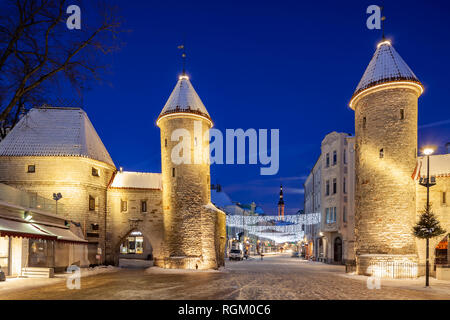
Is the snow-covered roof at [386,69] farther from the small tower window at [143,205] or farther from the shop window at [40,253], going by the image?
the shop window at [40,253]

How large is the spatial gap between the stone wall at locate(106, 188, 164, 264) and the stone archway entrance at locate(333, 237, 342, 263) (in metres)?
19.7

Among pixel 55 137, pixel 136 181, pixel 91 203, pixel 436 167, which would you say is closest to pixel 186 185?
pixel 136 181

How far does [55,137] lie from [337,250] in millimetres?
29848

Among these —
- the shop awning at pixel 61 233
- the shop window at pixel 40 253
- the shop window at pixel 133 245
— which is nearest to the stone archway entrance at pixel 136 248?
the shop window at pixel 133 245

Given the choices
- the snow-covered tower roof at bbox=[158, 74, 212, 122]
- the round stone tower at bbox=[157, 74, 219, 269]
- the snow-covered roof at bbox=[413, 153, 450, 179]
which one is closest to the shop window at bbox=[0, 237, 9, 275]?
the round stone tower at bbox=[157, 74, 219, 269]

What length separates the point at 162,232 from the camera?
31.2 m

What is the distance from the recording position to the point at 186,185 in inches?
1152

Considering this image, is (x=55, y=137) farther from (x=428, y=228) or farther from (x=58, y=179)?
(x=428, y=228)

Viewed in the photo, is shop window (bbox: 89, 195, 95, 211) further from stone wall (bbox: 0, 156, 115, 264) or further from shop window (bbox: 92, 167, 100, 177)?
shop window (bbox: 92, 167, 100, 177)

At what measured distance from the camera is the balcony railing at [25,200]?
2006 cm

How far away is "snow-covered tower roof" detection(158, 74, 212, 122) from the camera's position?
29531mm

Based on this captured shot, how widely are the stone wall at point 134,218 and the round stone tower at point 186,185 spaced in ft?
4.71
